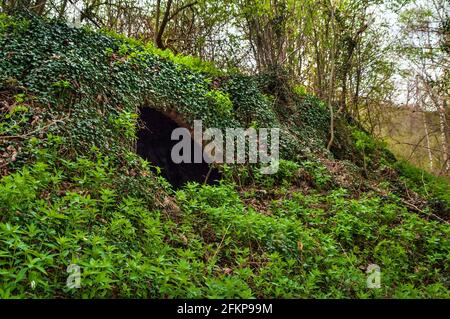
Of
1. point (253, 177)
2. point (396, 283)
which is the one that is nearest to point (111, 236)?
point (396, 283)

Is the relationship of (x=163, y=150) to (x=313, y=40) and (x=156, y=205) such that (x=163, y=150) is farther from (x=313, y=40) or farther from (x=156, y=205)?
(x=313, y=40)

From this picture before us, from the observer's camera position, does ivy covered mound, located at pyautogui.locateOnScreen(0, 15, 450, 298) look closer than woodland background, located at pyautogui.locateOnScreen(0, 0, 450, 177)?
Yes

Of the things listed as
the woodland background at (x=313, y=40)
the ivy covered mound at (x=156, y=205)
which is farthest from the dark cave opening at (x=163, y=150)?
the woodland background at (x=313, y=40)

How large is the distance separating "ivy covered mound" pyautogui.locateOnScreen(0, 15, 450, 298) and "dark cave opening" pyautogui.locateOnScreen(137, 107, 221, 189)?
4.15 feet

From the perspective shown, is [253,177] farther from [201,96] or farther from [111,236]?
[111,236]

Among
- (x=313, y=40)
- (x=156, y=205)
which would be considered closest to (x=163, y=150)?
(x=156, y=205)

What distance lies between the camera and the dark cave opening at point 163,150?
9.69m

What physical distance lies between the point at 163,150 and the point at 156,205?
4.38 m

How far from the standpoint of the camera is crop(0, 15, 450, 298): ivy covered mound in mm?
3717

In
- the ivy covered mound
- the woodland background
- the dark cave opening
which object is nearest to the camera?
the ivy covered mound

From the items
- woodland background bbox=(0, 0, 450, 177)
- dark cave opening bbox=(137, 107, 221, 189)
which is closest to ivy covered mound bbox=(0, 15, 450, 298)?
dark cave opening bbox=(137, 107, 221, 189)

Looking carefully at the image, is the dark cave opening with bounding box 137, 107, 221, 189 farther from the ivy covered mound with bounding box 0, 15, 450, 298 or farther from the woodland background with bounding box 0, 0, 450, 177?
the woodland background with bounding box 0, 0, 450, 177

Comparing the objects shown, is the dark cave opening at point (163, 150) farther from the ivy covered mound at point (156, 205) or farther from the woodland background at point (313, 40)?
the woodland background at point (313, 40)

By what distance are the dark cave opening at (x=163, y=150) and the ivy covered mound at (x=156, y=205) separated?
1.26m
